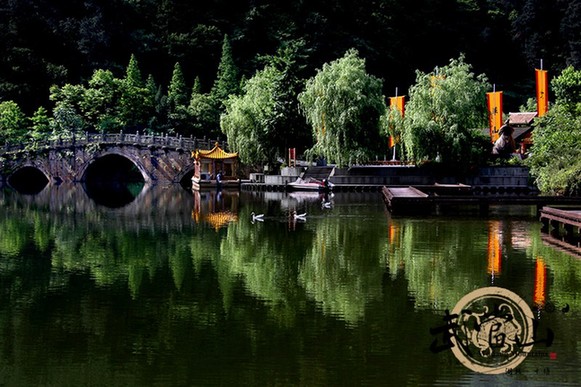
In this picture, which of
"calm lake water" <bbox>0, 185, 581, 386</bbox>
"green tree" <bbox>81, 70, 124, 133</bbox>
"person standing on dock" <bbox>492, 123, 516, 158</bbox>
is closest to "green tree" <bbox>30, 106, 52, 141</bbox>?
"green tree" <bbox>81, 70, 124, 133</bbox>

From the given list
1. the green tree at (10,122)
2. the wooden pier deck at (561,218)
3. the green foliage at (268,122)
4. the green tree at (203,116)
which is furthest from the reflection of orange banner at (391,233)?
the green tree at (10,122)

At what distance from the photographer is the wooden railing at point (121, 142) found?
5991 cm

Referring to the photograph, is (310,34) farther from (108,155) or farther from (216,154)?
(216,154)

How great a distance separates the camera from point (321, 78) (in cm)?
4859

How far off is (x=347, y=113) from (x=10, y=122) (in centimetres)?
2798

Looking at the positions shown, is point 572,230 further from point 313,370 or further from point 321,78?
point 321,78

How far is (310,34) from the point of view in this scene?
260 ft

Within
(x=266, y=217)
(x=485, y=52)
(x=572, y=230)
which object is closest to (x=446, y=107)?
(x=266, y=217)

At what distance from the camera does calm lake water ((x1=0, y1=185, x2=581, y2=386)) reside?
11.2 meters

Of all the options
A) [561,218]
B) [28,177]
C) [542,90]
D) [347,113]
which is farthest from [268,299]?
[28,177]

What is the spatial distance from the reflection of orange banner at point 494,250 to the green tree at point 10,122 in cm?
4370

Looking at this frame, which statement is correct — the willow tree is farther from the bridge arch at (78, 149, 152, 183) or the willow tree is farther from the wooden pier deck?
the wooden pier deck

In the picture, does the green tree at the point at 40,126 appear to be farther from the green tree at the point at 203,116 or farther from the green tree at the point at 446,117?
the green tree at the point at 446,117

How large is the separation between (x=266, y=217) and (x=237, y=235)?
607 cm
